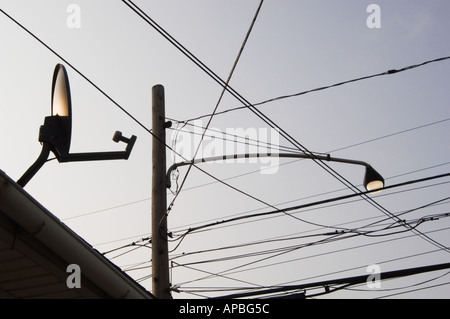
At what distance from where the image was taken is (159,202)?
31.8 ft

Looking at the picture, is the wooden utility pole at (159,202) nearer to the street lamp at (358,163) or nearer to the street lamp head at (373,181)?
the street lamp at (358,163)

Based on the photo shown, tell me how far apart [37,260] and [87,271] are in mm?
461

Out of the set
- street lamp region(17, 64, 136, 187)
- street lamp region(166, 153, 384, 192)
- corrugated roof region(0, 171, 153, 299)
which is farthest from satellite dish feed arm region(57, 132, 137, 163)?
street lamp region(166, 153, 384, 192)

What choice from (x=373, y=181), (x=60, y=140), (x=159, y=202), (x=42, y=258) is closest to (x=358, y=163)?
(x=373, y=181)

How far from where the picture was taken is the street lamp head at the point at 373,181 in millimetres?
9883

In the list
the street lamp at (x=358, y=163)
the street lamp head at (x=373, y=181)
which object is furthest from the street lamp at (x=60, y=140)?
the street lamp head at (x=373, y=181)

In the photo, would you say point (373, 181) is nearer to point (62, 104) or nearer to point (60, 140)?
point (62, 104)

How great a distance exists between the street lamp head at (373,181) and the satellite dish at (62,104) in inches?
252

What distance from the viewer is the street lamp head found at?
389 inches

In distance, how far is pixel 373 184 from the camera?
9.89 meters
